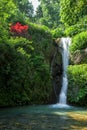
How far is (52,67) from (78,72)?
13.4ft

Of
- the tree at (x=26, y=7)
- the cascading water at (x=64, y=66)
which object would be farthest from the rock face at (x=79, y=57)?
the tree at (x=26, y=7)

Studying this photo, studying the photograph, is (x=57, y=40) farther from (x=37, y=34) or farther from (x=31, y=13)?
(x=31, y=13)

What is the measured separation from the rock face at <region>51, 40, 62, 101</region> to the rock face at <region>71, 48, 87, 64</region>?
4.18 feet

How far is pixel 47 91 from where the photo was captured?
2228 cm

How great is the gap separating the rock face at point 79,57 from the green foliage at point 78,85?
7.98 ft

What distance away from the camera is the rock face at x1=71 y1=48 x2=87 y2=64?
948 inches

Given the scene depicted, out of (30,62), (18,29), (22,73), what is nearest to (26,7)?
(18,29)

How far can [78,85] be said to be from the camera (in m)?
21.4

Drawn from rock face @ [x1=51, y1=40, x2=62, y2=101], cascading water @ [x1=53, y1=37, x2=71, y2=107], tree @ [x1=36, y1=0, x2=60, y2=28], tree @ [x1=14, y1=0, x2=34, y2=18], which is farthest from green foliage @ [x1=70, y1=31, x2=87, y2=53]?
tree @ [x1=14, y1=0, x2=34, y2=18]

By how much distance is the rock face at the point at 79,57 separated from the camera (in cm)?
2407

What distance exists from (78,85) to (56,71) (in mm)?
3871

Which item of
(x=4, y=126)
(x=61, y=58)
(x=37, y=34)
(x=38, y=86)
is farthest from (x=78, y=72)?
(x=4, y=126)

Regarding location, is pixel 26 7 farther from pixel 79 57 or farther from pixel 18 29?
pixel 79 57

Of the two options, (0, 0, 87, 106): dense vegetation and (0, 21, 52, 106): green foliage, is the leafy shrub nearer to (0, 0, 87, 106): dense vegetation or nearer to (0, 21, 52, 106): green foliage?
(0, 0, 87, 106): dense vegetation
